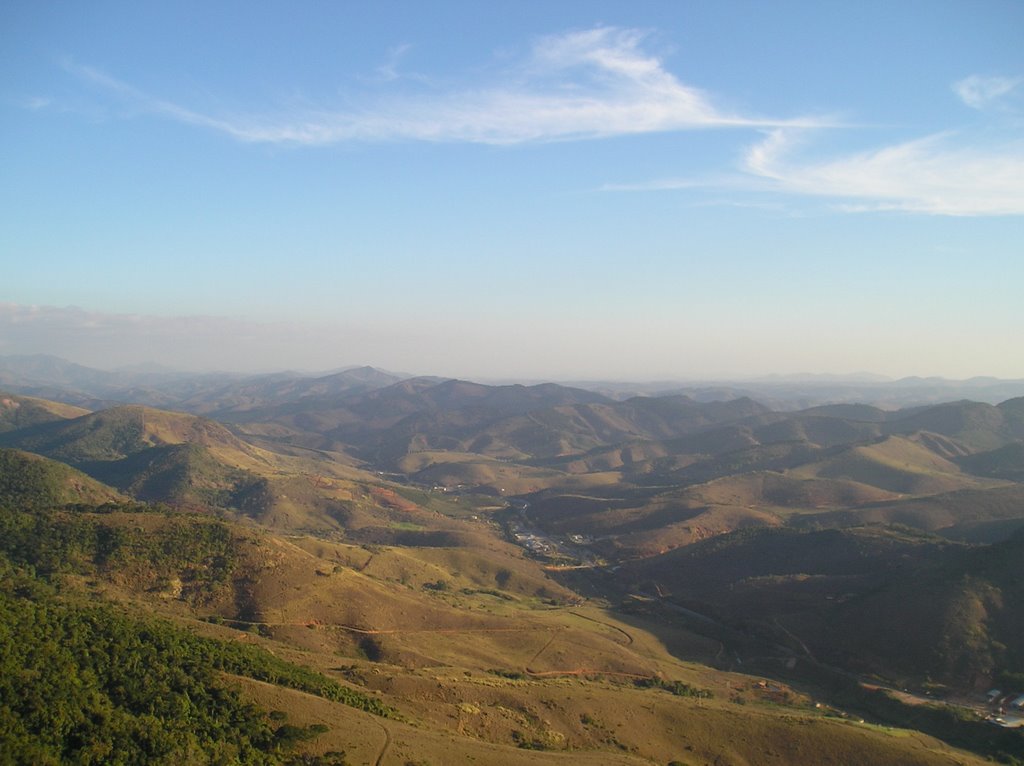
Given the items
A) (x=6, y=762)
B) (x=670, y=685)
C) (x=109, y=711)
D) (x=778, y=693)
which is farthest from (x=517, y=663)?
(x=6, y=762)

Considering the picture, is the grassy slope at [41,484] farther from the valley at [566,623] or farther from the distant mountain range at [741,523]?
the valley at [566,623]

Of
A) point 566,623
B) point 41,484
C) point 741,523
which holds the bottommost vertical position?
point 566,623

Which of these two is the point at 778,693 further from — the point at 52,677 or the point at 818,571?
the point at 52,677

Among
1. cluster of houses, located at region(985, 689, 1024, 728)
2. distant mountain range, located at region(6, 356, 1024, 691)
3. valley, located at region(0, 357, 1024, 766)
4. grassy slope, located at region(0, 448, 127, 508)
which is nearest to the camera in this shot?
valley, located at region(0, 357, 1024, 766)

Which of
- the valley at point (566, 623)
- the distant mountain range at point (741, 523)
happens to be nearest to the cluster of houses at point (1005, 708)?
the valley at point (566, 623)

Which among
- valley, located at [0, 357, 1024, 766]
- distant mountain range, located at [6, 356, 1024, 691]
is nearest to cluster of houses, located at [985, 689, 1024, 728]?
valley, located at [0, 357, 1024, 766]

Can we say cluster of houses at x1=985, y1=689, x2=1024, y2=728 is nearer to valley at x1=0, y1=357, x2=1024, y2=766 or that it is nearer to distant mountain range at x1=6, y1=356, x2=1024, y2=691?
valley at x1=0, y1=357, x2=1024, y2=766

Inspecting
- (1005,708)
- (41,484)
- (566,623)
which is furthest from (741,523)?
(41,484)

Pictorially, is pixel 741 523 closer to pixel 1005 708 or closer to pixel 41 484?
pixel 1005 708

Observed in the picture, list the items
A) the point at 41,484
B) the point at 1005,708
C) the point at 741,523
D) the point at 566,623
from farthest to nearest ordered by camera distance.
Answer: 1. the point at 741,523
2. the point at 41,484
3. the point at 566,623
4. the point at 1005,708
